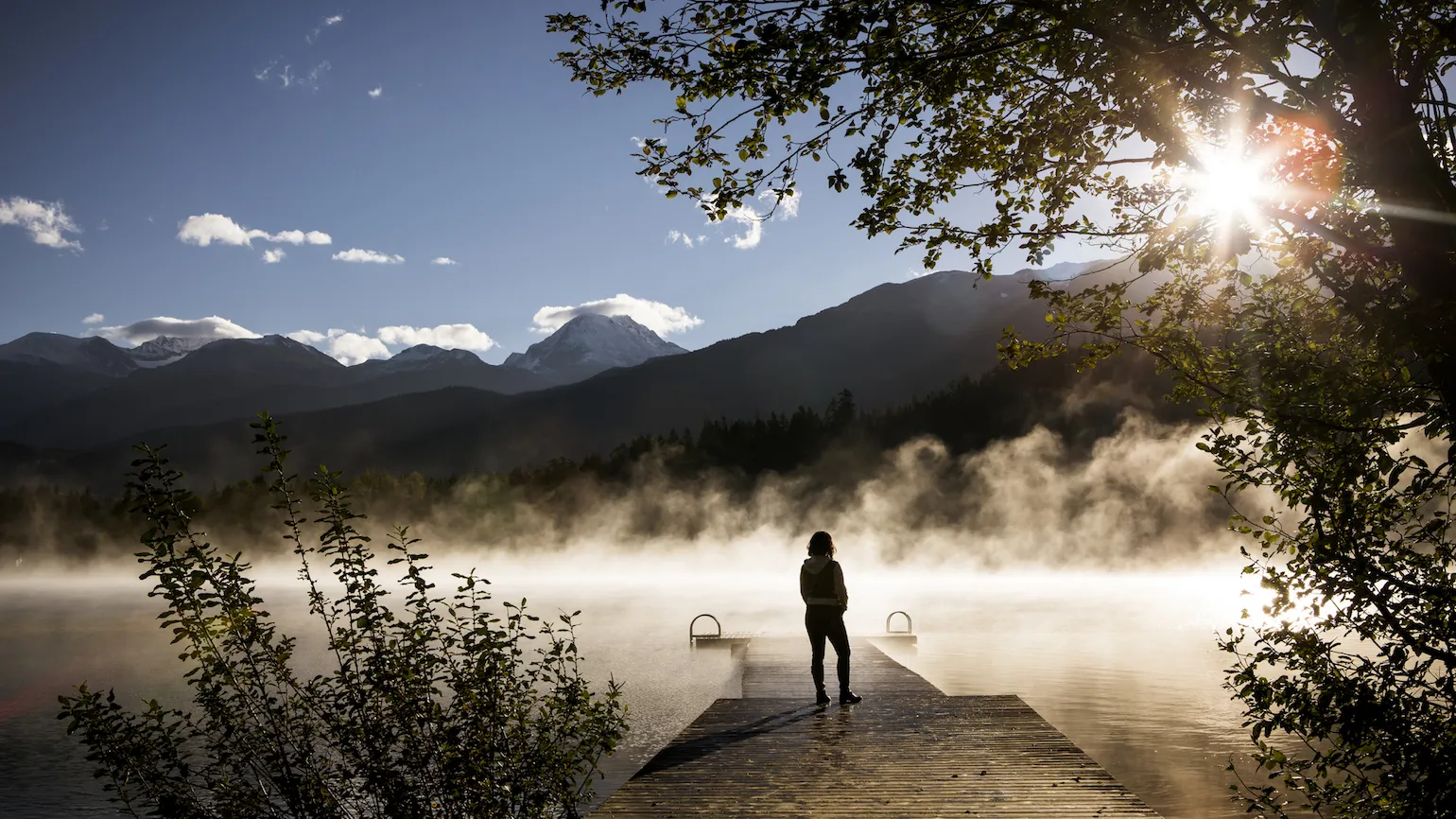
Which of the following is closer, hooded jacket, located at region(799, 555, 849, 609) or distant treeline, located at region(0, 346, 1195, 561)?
hooded jacket, located at region(799, 555, 849, 609)

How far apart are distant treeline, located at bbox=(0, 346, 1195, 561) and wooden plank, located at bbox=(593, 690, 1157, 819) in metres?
87.0

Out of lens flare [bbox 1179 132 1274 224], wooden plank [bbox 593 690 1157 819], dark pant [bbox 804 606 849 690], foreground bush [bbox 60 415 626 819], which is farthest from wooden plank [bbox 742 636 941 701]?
lens flare [bbox 1179 132 1274 224]

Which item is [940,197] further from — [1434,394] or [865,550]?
[865,550]

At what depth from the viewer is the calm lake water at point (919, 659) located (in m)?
15.8

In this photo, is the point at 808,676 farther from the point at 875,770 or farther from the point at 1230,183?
the point at 1230,183

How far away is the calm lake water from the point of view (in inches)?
623

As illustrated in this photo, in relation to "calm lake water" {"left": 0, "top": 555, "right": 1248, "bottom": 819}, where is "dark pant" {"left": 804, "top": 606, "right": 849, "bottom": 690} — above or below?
above

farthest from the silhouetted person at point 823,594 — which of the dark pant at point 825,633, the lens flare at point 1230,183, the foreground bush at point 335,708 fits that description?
the lens flare at point 1230,183

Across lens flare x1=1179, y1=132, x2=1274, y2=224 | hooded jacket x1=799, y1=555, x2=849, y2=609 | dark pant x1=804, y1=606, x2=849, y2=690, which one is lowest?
dark pant x1=804, y1=606, x2=849, y2=690

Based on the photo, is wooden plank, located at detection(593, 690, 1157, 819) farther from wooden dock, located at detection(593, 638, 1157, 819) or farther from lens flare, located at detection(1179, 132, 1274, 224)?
lens flare, located at detection(1179, 132, 1274, 224)

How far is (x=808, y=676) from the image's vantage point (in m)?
16.9

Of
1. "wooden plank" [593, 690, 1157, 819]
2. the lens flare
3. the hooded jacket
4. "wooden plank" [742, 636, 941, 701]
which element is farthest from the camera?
"wooden plank" [742, 636, 941, 701]

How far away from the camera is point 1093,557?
84250 mm

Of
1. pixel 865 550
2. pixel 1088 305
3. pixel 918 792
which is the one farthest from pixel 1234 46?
pixel 865 550
